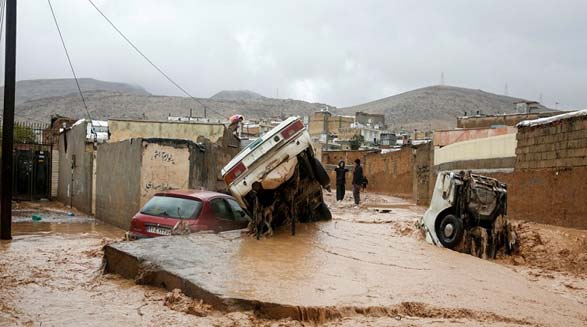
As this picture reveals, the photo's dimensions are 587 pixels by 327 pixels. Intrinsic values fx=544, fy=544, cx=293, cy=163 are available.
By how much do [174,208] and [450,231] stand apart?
16.1 feet

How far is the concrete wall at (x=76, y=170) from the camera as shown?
70.2 ft

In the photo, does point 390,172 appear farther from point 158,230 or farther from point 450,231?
point 158,230

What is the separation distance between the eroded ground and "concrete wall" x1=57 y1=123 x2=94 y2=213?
10527 millimetres

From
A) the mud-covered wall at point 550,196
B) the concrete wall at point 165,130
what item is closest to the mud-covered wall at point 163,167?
the concrete wall at point 165,130

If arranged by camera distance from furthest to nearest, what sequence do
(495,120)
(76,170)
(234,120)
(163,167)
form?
(495,120) < (76,170) < (234,120) < (163,167)

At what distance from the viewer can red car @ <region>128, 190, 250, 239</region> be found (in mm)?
9188

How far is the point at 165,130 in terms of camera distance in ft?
77.6

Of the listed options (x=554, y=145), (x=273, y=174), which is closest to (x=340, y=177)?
(x=554, y=145)

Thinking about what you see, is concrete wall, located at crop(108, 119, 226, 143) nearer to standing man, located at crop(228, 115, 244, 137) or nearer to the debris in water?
standing man, located at crop(228, 115, 244, 137)

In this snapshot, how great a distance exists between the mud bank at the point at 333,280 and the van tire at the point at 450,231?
0.65 meters

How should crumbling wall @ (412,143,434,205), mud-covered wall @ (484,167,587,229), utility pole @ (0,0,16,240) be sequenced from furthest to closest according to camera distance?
1. crumbling wall @ (412,143,434,205)
2. mud-covered wall @ (484,167,587,229)
3. utility pole @ (0,0,16,240)

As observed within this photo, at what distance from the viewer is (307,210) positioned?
1022 cm

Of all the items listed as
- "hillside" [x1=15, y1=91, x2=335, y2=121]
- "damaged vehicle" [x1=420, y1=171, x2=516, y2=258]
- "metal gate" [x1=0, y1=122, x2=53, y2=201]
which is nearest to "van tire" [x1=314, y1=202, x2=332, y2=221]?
"damaged vehicle" [x1=420, y1=171, x2=516, y2=258]

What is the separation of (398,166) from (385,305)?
3466 centimetres
